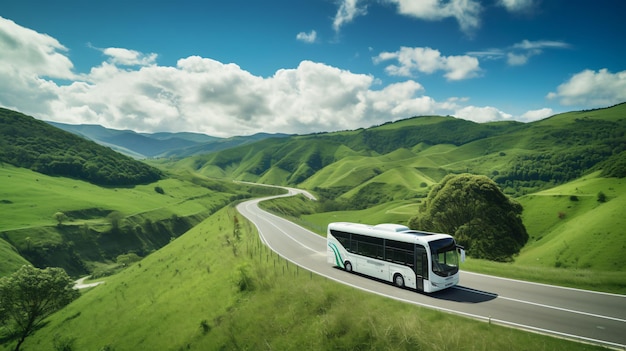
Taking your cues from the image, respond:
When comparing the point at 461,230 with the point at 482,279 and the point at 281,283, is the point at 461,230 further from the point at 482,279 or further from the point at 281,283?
the point at 281,283

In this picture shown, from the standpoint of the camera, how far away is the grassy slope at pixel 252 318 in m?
14.7

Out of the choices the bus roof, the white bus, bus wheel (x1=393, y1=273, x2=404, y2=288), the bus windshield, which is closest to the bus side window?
the white bus

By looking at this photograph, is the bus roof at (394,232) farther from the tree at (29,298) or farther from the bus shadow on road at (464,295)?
the tree at (29,298)

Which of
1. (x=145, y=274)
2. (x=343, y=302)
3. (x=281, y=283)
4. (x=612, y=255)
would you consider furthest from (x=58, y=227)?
(x=612, y=255)

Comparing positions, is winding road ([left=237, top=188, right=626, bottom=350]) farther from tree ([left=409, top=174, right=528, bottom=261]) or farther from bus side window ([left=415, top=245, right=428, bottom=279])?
tree ([left=409, top=174, right=528, bottom=261])

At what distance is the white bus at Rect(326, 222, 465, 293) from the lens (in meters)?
20.8

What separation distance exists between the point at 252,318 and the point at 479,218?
3652 centimetres

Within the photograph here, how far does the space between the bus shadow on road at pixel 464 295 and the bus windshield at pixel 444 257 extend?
51.5 inches

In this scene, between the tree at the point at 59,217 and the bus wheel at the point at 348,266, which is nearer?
the bus wheel at the point at 348,266

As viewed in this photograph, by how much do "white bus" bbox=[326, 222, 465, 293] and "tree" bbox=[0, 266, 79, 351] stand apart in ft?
170

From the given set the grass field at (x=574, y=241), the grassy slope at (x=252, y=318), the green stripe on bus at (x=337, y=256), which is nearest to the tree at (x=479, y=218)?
the grass field at (x=574, y=241)

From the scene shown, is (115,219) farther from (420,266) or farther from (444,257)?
(444,257)

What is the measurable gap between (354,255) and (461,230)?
2567 cm

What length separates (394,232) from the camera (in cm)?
2336
